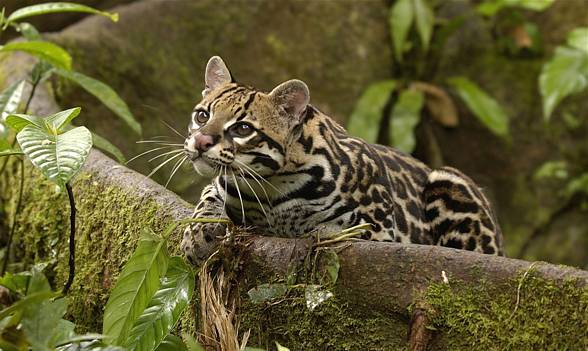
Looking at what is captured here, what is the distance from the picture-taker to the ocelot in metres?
4.85

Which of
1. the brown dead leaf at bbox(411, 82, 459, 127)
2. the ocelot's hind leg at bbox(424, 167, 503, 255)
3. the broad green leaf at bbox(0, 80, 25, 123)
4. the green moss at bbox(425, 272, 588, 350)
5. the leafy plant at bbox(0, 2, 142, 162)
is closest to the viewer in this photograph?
the green moss at bbox(425, 272, 588, 350)

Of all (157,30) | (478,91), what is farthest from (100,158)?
(478,91)

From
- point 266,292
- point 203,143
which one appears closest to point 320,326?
point 266,292

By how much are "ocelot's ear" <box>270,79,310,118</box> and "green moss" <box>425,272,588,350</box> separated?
149 centimetres

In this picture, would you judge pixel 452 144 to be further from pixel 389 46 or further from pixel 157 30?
pixel 157 30

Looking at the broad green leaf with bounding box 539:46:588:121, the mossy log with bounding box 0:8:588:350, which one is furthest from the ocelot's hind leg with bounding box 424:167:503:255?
the broad green leaf with bounding box 539:46:588:121

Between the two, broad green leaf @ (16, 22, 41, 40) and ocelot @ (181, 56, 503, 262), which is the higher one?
broad green leaf @ (16, 22, 41, 40)

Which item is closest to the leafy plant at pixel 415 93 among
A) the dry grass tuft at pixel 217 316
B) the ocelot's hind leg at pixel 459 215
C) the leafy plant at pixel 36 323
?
the ocelot's hind leg at pixel 459 215

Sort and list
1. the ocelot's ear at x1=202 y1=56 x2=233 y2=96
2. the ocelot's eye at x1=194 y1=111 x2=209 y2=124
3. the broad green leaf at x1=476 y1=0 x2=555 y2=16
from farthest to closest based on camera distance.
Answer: the broad green leaf at x1=476 y1=0 x2=555 y2=16, the ocelot's ear at x1=202 y1=56 x2=233 y2=96, the ocelot's eye at x1=194 y1=111 x2=209 y2=124

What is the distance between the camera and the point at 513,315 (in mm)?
4035

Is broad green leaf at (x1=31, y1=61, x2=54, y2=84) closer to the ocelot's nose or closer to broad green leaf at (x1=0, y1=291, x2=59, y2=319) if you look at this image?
Result: the ocelot's nose

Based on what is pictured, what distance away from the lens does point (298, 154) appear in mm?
5227

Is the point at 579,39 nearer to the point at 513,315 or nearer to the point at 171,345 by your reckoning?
the point at 513,315

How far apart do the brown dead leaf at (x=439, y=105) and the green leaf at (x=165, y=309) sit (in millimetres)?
7527
